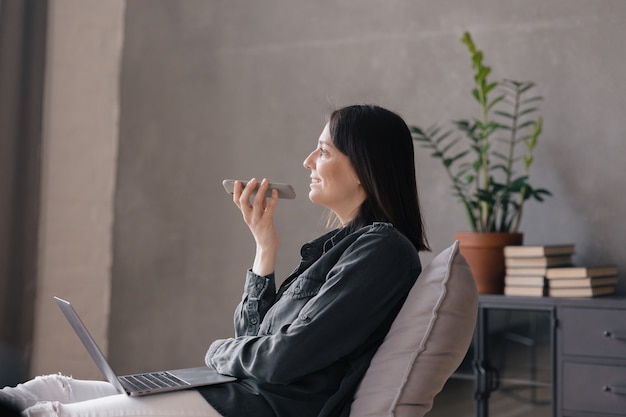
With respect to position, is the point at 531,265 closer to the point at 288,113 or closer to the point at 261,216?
the point at 261,216

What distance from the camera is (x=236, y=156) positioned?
13.1 feet

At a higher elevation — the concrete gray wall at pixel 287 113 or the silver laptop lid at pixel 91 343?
the concrete gray wall at pixel 287 113

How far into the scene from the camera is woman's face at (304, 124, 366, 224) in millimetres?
1969

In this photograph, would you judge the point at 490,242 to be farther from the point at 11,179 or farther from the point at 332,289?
the point at 11,179

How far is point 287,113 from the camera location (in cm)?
384

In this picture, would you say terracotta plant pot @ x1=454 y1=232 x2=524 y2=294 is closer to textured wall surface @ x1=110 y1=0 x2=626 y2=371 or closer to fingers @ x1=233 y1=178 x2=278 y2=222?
textured wall surface @ x1=110 y1=0 x2=626 y2=371

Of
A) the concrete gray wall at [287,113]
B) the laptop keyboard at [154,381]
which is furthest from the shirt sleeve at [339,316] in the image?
the concrete gray wall at [287,113]

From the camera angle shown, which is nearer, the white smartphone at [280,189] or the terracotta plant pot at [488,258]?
the white smartphone at [280,189]

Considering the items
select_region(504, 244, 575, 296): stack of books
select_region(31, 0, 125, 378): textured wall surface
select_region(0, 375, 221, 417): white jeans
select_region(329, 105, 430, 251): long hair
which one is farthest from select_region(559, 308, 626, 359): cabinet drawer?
select_region(31, 0, 125, 378): textured wall surface

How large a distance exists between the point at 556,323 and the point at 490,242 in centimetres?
39

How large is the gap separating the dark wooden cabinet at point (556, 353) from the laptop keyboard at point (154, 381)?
4.82 ft

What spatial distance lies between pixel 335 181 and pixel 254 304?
0.39 meters

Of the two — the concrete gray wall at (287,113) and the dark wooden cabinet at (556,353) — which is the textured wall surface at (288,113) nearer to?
the concrete gray wall at (287,113)

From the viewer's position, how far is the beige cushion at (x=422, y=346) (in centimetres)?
Answer: 164
